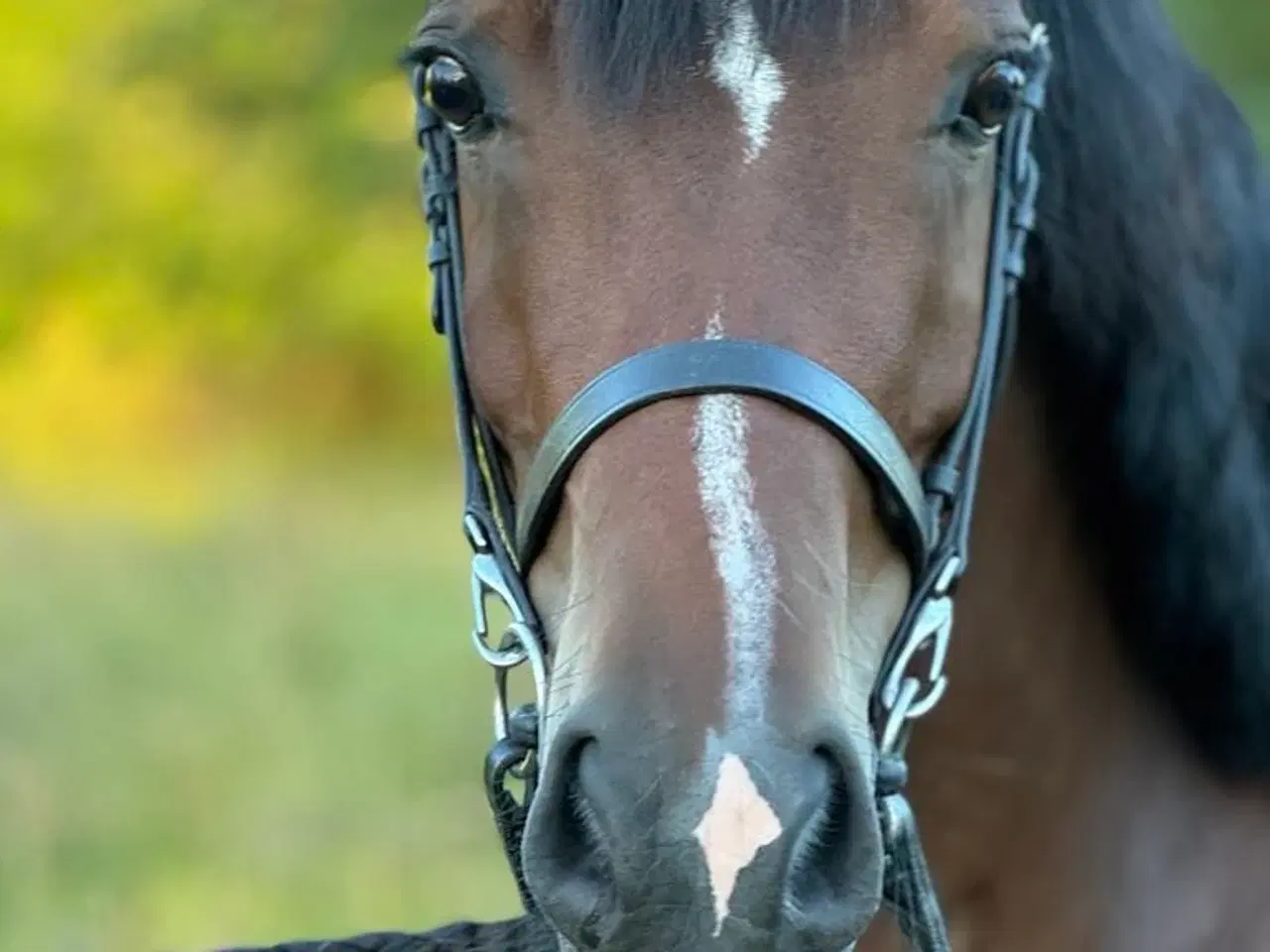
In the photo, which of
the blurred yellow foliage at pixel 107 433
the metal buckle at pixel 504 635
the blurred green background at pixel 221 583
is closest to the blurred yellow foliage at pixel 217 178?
the blurred green background at pixel 221 583

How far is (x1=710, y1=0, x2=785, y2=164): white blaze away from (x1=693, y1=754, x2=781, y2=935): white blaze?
67cm

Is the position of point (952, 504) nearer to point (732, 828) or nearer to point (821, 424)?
point (821, 424)

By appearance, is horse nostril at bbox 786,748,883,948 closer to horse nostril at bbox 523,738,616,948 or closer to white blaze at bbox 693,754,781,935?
white blaze at bbox 693,754,781,935

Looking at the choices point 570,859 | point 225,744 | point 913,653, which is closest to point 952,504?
point 913,653

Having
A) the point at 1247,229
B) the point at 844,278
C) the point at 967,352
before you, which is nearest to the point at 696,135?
the point at 844,278

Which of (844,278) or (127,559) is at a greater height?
(127,559)

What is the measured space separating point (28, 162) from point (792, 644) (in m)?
5.12

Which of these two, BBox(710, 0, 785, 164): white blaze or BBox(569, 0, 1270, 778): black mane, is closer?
BBox(710, 0, 785, 164): white blaze

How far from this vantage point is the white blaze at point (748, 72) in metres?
1.77

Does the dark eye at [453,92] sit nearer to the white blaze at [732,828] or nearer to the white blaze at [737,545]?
the white blaze at [737,545]

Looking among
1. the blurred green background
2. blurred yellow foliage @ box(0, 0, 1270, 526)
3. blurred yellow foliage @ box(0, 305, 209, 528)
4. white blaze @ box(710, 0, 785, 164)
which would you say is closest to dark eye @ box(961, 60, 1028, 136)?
white blaze @ box(710, 0, 785, 164)

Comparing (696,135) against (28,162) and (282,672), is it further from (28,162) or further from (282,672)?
(282,672)

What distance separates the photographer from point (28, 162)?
5961 millimetres

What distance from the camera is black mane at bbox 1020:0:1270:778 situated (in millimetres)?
2240
